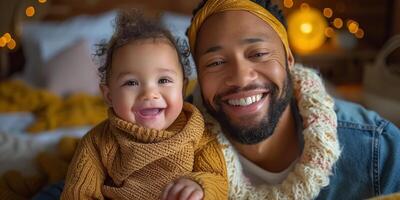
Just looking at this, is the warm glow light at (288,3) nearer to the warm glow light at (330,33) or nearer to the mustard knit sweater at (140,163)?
the mustard knit sweater at (140,163)

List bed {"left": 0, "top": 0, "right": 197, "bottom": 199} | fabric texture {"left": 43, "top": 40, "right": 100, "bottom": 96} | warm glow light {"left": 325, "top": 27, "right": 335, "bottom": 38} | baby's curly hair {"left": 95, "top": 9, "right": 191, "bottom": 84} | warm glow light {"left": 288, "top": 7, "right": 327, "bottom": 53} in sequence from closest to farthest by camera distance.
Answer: baby's curly hair {"left": 95, "top": 9, "right": 191, "bottom": 84}
bed {"left": 0, "top": 0, "right": 197, "bottom": 199}
fabric texture {"left": 43, "top": 40, "right": 100, "bottom": 96}
warm glow light {"left": 288, "top": 7, "right": 327, "bottom": 53}
warm glow light {"left": 325, "top": 27, "right": 335, "bottom": 38}

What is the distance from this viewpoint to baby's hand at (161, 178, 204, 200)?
2.76 feet

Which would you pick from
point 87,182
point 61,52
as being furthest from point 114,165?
point 61,52

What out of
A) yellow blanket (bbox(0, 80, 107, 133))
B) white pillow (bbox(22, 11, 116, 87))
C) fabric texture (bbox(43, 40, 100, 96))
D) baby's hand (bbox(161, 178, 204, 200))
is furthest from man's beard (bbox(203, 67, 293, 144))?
white pillow (bbox(22, 11, 116, 87))

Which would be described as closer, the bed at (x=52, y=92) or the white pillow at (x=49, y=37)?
the bed at (x=52, y=92)

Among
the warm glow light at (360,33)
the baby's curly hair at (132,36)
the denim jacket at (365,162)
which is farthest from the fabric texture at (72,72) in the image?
the warm glow light at (360,33)

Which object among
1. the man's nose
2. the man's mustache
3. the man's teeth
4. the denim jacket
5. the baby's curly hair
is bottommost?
the denim jacket

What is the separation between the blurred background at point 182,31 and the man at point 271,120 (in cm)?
130

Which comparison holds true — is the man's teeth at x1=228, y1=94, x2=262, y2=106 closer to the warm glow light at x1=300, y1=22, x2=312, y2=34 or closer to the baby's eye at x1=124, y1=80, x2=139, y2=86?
the baby's eye at x1=124, y1=80, x2=139, y2=86

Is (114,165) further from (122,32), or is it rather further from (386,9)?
(386,9)

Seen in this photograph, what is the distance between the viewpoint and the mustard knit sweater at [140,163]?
0.92 metres

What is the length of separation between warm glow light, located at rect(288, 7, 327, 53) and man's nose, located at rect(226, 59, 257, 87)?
1.70 m

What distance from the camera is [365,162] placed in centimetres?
104

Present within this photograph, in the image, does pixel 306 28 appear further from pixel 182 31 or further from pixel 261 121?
pixel 261 121
